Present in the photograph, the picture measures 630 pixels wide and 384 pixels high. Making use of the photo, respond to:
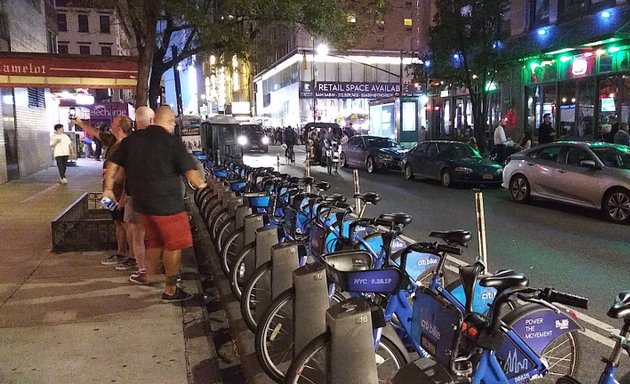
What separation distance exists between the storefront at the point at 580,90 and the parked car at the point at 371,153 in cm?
628

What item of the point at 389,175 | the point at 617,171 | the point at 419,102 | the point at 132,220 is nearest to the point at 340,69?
the point at 419,102

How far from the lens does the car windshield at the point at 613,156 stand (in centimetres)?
1159

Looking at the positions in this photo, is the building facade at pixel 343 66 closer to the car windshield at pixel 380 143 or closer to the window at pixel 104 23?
the window at pixel 104 23

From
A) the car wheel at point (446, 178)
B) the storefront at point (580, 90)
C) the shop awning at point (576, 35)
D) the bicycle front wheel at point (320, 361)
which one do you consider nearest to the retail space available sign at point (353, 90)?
the shop awning at point (576, 35)

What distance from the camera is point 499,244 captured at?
9.23 meters

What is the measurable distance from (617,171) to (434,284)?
8.89 metres

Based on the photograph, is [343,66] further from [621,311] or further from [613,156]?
[621,311]

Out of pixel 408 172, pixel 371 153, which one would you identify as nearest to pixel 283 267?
pixel 408 172

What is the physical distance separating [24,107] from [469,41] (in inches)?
652

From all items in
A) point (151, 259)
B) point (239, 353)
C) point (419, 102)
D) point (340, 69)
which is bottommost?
point (239, 353)

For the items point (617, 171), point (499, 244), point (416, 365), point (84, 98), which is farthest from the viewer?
point (84, 98)

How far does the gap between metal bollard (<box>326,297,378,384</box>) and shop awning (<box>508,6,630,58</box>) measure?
18.5m

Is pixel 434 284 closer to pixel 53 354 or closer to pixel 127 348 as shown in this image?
pixel 127 348

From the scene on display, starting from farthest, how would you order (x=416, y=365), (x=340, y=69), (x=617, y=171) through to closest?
(x=340, y=69), (x=617, y=171), (x=416, y=365)
